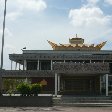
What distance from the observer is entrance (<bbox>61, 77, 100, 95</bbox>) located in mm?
54397

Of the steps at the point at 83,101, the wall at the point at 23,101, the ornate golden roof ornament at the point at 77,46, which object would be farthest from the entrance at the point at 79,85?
the wall at the point at 23,101

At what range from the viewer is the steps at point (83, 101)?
34388 mm

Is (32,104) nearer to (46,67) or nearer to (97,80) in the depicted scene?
(97,80)

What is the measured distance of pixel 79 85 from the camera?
180 ft

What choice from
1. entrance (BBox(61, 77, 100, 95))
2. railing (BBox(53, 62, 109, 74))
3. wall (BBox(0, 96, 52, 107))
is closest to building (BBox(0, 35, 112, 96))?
entrance (BBox(61, 77, 100, 95))

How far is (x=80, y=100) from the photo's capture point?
1467 inches

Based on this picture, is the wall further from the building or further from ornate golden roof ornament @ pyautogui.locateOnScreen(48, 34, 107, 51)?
ornate golden roof ornament @ pyautogui.locateOnScreen(48, 34, 107, 51)

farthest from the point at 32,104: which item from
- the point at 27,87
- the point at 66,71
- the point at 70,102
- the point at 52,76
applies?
the point at 52,76

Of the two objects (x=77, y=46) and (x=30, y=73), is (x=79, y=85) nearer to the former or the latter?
(x=30, y=73)

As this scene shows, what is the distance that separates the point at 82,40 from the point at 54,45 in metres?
6.22

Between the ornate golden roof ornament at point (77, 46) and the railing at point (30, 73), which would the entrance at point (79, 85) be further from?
the ornate golden roof ornament at point (77, 46)

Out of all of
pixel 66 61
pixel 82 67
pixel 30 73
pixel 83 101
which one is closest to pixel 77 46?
pixel 66 61

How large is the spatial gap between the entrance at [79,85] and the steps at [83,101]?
16.0m

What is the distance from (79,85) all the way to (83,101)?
18050mm
